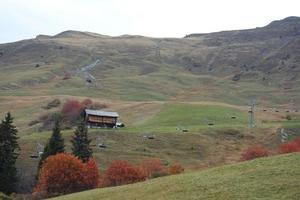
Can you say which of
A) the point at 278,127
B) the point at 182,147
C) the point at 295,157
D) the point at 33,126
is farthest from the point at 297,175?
the point at 33,126

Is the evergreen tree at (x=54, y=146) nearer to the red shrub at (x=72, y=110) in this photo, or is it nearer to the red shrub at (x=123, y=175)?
the red shrub at (x=123, y=175)

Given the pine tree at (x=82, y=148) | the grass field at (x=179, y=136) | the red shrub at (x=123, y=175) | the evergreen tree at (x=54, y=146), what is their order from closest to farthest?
the red shrub at (x=123, y=175)
the evergreen tree at (x=54, y=146)
the pine tree at (x=82, y=148)
the grass field at (x=179, y=136)

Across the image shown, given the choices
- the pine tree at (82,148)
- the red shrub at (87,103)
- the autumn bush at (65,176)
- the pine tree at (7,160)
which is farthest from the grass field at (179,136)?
the autumn bush at (65,176)

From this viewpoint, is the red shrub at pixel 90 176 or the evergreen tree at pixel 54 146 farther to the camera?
the evergreen tree at pixel 54 146

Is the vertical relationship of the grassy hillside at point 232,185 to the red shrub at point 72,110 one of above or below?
above

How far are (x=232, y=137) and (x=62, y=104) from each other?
74.8 metres

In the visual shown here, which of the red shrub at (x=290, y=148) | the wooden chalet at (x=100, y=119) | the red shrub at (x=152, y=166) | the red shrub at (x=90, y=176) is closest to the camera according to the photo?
the red shrub at (x=90, y=176)

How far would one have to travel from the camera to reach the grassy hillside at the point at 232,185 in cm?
3875

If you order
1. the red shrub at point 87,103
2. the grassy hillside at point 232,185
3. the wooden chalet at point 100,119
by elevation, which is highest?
the grassy hillside at point 232,185

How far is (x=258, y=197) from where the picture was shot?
37469mm

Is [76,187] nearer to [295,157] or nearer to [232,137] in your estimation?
[295,157]

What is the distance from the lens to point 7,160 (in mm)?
78500

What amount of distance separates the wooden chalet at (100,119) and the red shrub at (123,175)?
54.9 metres

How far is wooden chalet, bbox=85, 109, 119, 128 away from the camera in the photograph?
142m
